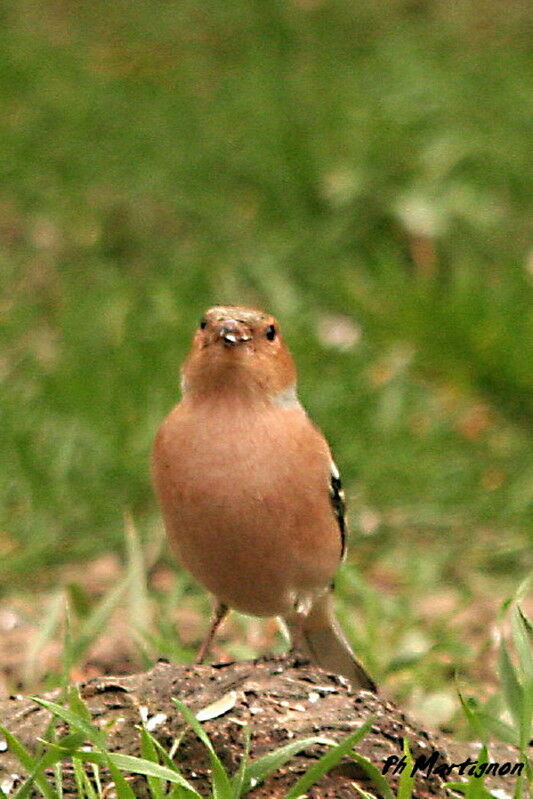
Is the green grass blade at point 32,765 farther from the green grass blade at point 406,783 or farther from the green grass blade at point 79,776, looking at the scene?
the green grass blade at point 406,783

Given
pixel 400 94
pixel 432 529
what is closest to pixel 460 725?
pixel 432 529

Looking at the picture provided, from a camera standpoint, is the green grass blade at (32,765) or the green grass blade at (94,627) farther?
the green grass blade at (94,627)

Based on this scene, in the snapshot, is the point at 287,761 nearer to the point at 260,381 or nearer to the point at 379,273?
the point at 260,381

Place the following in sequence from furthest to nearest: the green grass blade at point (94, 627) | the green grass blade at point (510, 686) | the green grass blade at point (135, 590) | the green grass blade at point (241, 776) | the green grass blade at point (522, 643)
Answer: the green grass blade at point (135, 590) < the green grass blade at point (94, 627) < the green grass blade at point (510, 686) < the green grass blade at point (522, 643) < the green grass blade at point (241, 776)

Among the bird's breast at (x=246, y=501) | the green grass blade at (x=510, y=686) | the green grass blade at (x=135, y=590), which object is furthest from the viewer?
the green grass blade at (x=135, y=590)

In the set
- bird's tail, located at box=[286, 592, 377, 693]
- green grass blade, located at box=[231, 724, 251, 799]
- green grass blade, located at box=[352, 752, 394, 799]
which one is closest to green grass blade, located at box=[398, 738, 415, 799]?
green grass blade, located at box=[352, 752, 394, 799]

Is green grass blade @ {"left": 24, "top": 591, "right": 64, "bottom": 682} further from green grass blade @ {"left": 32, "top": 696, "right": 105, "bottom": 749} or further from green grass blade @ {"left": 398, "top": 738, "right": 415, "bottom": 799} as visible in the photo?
green grass blade @ {"left": 398, "top": 738, "right": 415, "bottom": 799}

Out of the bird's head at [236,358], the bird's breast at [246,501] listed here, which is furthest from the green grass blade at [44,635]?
the bird's head at [236,358]
